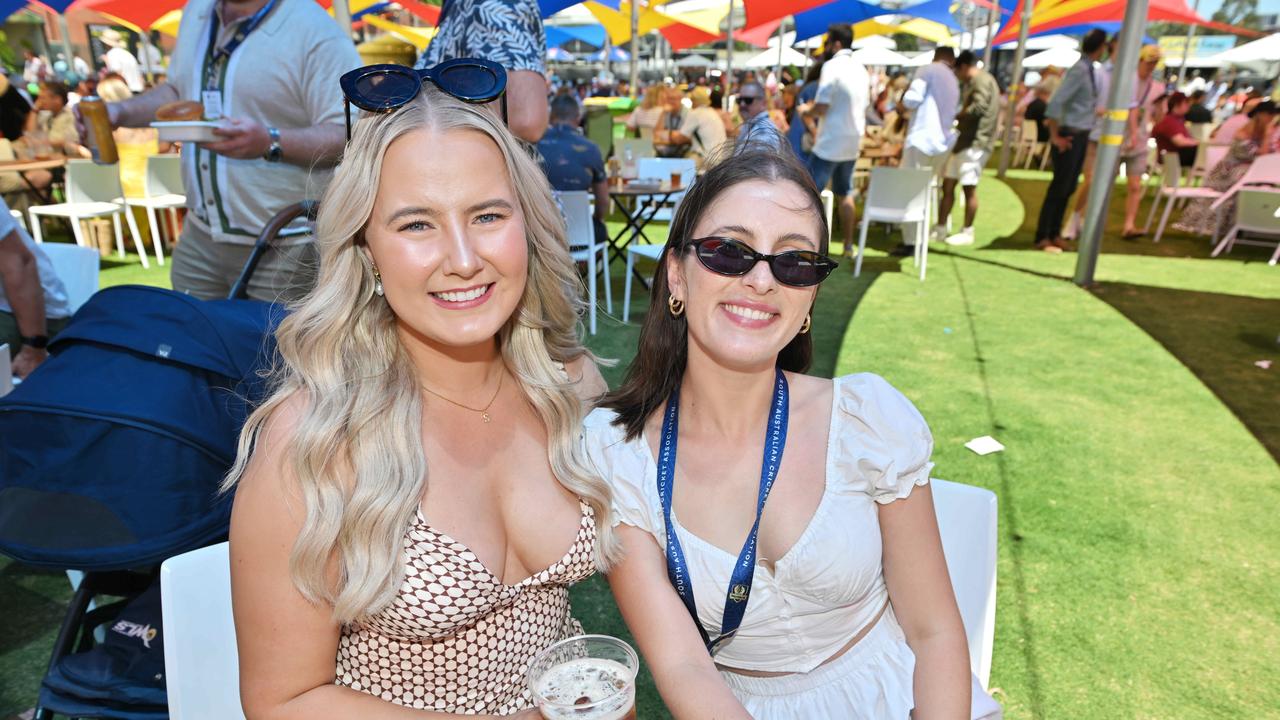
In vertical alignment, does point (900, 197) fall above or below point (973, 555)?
above

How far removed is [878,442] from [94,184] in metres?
9.24

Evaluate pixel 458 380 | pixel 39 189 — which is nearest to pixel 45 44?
pixel 39 189

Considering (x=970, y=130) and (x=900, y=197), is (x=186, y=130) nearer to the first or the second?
(x=900, y=197)

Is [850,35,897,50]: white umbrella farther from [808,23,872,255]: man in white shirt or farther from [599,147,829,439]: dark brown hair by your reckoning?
[599,147,829,439]: dark brown hair

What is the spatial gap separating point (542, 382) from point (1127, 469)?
3710 millimetres

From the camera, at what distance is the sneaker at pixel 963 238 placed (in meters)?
9.80

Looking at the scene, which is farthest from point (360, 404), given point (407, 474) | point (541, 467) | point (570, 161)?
point (570, 161)

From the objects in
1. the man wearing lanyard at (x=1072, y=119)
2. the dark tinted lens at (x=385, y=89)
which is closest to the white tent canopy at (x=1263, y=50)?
the man wearing lanyard at (x=1072, y=119)

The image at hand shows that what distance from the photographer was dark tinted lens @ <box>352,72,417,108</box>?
149cm

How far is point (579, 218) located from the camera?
6129mm

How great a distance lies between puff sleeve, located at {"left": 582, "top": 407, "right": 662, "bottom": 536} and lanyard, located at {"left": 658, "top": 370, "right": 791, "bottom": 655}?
1.5 inches

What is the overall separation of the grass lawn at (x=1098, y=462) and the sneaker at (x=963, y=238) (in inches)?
50.3

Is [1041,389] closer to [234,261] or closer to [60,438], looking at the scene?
[234,261]

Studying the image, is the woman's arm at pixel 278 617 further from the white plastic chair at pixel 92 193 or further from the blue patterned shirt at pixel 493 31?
the white plastic chair at pixel 92 193
